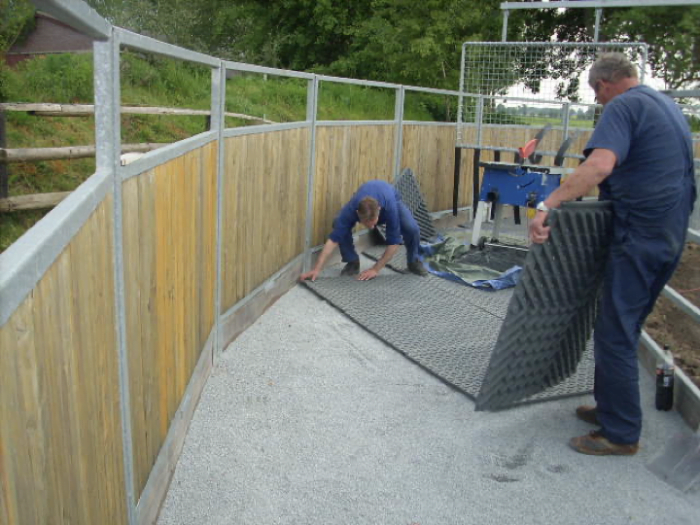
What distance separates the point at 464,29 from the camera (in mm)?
16984

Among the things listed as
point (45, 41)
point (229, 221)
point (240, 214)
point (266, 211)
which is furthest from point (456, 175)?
point (45, 41)

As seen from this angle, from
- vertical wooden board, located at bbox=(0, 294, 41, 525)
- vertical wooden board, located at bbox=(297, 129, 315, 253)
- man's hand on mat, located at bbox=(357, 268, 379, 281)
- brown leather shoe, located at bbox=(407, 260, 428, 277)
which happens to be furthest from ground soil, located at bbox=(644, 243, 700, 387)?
vertical wooden board, located at bbox=(0, 294, 41, 525)

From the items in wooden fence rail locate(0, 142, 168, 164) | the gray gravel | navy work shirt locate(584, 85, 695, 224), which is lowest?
the gray gravel

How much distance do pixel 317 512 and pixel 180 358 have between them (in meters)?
0.97

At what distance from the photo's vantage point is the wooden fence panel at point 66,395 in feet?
3.67

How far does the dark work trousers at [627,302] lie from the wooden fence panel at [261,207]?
2364mm

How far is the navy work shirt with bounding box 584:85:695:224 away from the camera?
3477mm

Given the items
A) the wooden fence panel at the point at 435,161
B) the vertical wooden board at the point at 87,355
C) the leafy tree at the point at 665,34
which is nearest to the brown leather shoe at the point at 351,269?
the wooden fence panel at the point at 435,161

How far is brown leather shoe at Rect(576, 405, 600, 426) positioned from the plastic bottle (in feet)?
1.53

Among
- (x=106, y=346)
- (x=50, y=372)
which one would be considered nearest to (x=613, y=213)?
(x=106, y=346)

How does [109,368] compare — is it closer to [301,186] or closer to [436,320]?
[436,320]

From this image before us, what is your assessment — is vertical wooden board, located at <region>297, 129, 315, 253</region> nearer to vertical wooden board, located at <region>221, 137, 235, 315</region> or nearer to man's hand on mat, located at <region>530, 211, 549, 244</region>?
vertical wooden board, located at <region>221, 137, 235, 315</region>

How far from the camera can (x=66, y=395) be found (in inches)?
58.0

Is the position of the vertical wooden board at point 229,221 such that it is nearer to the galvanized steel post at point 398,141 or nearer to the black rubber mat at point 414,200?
the black rubber mat at point 414,200
